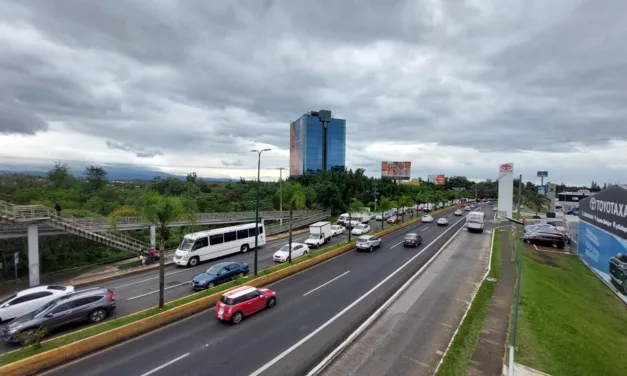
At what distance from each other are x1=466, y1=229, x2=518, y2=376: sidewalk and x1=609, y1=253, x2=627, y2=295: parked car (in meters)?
6.72

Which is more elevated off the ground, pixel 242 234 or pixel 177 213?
pixel 177 213

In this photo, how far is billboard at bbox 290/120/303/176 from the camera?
13450 centimetres

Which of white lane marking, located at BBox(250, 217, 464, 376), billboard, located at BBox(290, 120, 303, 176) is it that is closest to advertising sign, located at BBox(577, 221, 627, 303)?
white lane marking, located at BBox(250, 217, 464, 376)

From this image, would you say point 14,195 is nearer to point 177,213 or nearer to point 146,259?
point 146,259

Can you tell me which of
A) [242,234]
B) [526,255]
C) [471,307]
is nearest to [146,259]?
[242,234]

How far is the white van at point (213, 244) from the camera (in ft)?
83.5

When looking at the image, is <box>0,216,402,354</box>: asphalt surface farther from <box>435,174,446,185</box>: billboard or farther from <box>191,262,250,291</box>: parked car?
<box>435,174,446,185</box>: billboard

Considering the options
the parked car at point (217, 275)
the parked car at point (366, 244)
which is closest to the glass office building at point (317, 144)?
the parked car at point (366, 244)

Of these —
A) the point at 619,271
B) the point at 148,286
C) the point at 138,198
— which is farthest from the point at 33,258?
the point at 619,271

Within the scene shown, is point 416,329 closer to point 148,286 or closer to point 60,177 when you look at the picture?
point 148,286

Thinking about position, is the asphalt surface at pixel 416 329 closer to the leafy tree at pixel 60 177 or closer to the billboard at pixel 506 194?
the billboard at pixel 506 194

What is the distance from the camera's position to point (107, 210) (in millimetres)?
40344

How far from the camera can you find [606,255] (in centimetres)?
2327

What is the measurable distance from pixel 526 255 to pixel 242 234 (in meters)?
27.1
